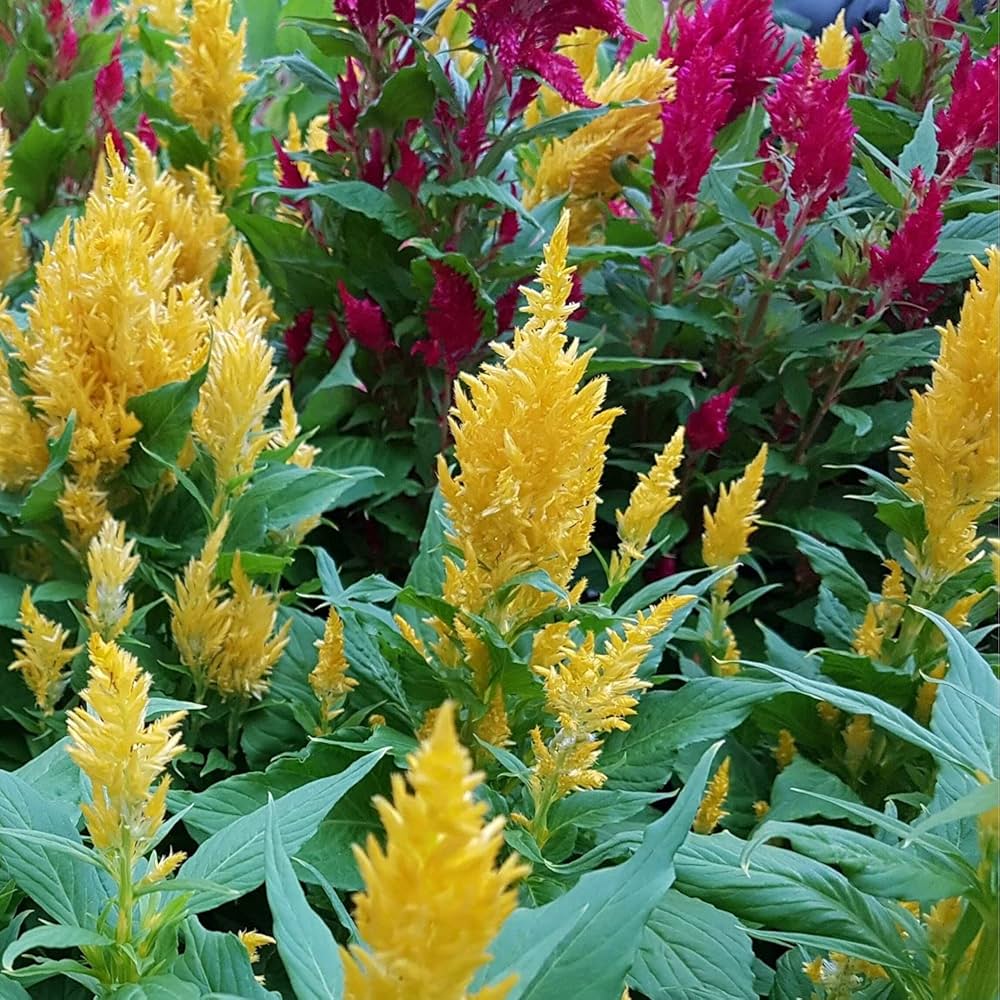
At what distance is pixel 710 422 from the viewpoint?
1850mm

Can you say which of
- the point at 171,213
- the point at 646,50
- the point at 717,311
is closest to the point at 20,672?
the point at 171,213

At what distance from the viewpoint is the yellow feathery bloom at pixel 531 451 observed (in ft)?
3.29

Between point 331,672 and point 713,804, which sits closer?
point 331,672

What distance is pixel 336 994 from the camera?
0.73 metres

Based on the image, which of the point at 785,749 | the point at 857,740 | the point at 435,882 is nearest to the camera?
the point at 435,882

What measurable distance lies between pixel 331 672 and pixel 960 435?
2.88 feet

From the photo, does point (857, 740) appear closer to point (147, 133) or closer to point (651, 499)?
point (651, 499)

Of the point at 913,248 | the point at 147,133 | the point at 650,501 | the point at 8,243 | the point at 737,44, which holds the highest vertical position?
the point at 737,44

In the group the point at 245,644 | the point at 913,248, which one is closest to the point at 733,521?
the point at 913,248

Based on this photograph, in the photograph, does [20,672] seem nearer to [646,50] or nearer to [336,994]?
[336,994]

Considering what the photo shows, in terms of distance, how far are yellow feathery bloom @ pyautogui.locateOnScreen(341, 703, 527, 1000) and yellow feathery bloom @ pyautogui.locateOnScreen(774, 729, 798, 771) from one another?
1.22 m

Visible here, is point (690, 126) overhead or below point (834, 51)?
below

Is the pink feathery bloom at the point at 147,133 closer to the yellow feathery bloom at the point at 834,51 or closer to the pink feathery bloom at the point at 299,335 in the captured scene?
the pink feathery bloom at the point at 299,335

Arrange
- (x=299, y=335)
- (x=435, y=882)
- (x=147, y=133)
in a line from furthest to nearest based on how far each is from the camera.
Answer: (x=147, y=133) < (x=299, y=335) < (x=435, y=882)
